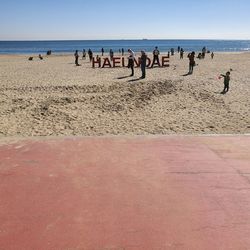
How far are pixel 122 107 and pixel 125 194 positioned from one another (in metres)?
7.44

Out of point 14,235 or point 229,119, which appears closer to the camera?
point 14,235

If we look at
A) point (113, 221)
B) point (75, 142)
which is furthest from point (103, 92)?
point (113, 221)

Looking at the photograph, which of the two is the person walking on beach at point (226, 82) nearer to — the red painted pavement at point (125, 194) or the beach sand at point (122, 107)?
the beach sand at point (122, 107)

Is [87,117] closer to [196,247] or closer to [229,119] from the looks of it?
[229,119]

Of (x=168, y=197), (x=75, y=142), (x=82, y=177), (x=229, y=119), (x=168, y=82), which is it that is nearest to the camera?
(x=168, y=197)

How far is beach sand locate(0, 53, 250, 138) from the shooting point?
434 inches

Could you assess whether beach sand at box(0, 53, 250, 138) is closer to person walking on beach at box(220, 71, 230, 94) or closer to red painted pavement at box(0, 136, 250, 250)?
person walking on beach at box(220, 71, 230, 94)

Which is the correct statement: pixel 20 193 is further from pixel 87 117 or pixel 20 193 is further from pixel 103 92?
pixel 103 92

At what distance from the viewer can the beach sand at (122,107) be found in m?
11.0

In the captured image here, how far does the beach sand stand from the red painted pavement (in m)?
1.68

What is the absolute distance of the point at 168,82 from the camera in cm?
1739

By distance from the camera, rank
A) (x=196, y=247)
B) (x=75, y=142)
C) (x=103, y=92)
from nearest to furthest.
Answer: (x=196, y=247)
(x=75, y=142)
(x=103, y=92)

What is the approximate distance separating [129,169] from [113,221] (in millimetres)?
2109

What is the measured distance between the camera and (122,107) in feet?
44.4
